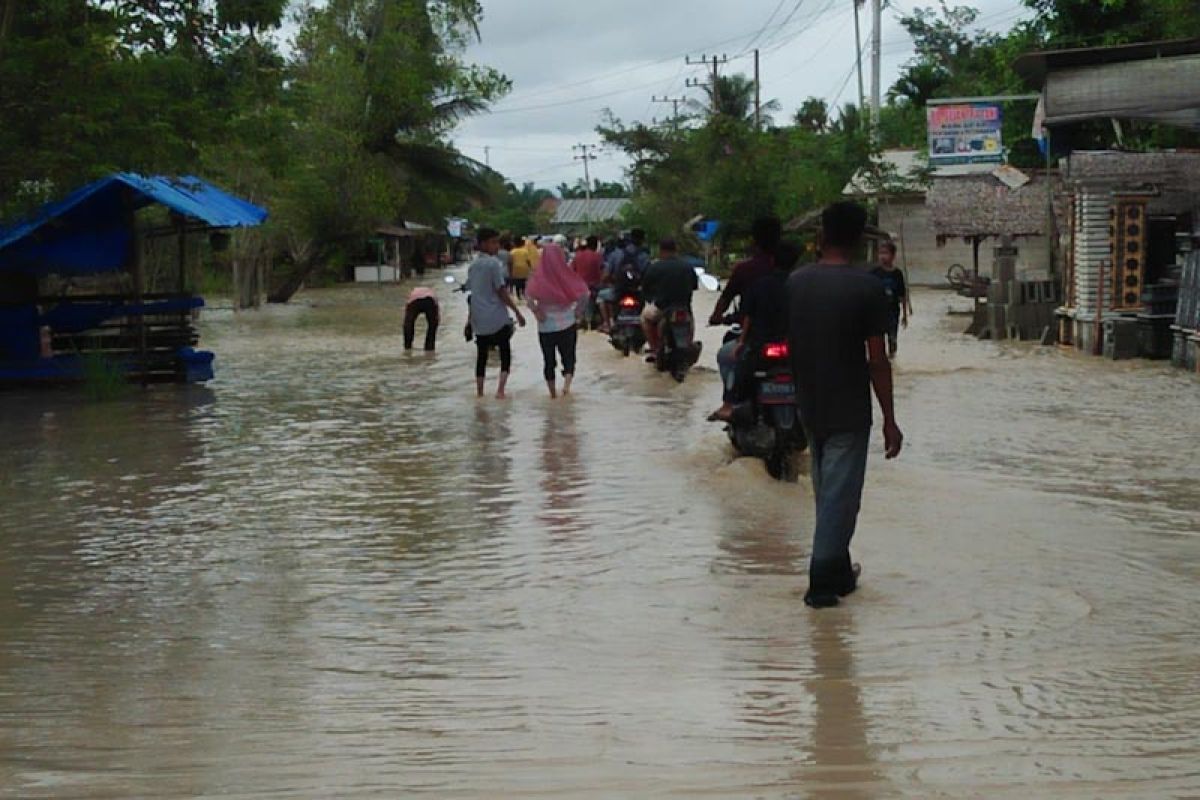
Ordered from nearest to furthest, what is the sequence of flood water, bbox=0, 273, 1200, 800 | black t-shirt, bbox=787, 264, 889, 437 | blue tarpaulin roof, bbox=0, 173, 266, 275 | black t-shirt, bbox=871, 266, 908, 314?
flood water, bbox=0, 273, 1200, 800, black t-shirt, bbox=787, 264, 889, 437, blue tarpaulin roof, bbox=0, 173, 266, 275, black t-shirt, bbox=871, 266, 908, 314

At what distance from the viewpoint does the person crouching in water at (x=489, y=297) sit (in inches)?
625

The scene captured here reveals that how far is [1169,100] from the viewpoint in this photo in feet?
53.3

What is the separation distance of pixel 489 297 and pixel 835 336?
29.9 feet

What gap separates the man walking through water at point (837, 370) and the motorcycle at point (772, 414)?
308cm

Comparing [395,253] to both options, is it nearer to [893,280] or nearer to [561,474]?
[893,280]

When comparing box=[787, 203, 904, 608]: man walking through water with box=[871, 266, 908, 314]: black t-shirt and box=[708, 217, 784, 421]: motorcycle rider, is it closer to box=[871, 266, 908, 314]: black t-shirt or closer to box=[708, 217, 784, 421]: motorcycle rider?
box=[708, 217, 784, 421]: motorcycle rider

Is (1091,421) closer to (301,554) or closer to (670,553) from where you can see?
(670,553)

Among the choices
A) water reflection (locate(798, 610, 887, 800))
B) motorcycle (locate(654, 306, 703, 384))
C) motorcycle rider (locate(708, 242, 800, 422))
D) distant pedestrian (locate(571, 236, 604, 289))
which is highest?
distant pedestrian (locate(571, 236, 604, 289))

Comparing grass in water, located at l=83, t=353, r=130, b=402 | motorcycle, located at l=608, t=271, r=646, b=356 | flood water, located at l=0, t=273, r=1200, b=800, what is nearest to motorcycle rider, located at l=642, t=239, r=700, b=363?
flood water, located at l=0, t=273, r=1200, b=800

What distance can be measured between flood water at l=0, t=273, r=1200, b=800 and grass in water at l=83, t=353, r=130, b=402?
3.85 m

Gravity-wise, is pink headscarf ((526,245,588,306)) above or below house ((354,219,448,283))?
below

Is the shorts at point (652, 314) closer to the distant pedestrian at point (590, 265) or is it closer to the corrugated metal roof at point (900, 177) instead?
the distant pedestrian at point (590, 265)

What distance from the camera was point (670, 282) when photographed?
1736cm

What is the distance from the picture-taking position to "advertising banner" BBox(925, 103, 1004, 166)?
108ft
